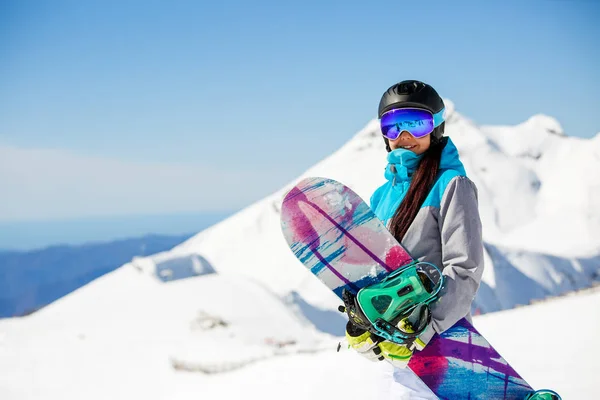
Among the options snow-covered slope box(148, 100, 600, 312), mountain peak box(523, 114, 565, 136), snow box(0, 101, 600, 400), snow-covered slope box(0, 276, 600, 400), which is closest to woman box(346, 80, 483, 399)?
snow-covered slope box(0, 276, 600, 400)

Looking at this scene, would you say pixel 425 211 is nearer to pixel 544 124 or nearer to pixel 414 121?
pixel 414 121

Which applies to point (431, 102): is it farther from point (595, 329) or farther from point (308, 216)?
point (595, 329)

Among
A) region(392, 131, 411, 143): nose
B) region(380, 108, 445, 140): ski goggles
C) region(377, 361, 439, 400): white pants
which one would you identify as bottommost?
region(377, 361, 439, 400): white pants

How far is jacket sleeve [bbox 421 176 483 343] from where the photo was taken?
1.91 metres

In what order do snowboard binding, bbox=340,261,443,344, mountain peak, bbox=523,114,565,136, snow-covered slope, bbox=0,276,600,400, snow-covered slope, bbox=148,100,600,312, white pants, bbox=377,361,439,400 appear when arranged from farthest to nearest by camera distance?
mountain peak, bbox=523,114,565,136 → snow-covered slope, bbox=148,100,600,312 → snow-covered slope, bbox=0,276,600,400 → white pants, bbox=377,361,439,400 → snowboard binding, bbox=340,261,443,344

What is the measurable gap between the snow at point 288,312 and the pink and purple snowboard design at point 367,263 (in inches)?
16.2

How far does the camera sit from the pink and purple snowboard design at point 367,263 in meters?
2.12

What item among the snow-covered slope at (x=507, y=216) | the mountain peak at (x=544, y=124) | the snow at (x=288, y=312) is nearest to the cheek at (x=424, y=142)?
the snow at (x=288, y=312)

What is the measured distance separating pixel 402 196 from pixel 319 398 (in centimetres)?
261

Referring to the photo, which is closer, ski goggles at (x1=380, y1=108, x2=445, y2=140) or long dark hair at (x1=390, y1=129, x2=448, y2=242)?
long dark hair at (x1=390, y1=129, x2=448, y2=242)

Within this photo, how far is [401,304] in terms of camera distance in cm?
189

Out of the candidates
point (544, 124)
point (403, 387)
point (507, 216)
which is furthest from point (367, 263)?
point (544, 124)

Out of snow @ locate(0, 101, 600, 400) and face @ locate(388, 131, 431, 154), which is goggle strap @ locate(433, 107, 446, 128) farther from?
snow @ locate(0, 101, 600, 400)

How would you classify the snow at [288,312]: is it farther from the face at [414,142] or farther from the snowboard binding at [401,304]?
the face at [414,142]
